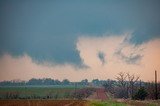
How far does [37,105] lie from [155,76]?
1093 centimetres

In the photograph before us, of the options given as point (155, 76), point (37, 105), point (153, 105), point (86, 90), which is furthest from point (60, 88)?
point (153, 105)

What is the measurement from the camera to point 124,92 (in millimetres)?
42219

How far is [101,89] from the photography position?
54719 millimetres

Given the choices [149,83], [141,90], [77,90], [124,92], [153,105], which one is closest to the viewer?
[153,105]

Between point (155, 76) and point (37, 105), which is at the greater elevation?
point (155, 76)

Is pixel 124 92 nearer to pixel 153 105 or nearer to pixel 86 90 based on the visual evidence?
pixel 86 90

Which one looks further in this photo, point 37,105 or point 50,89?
point 50,89

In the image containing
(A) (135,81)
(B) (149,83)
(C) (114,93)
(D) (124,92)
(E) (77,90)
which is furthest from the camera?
(E) (77,90)

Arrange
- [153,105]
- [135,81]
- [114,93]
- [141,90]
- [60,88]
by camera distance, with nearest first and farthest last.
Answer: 1. [153,105]
2. [141,90]
3. [135,81]
4. [114,93]
5. [60,88]

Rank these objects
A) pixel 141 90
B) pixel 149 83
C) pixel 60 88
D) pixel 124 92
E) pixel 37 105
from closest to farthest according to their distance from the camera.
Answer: pixel 37 105 < pixel 141 90 < pixel 149 83 < pixel 124 92 < pixel 60 88

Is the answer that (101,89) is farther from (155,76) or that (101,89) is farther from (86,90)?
(155,76)

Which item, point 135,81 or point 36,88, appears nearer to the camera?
point 135,81

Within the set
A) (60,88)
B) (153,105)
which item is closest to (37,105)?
(153,105)

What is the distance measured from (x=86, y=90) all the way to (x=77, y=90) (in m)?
1.49
